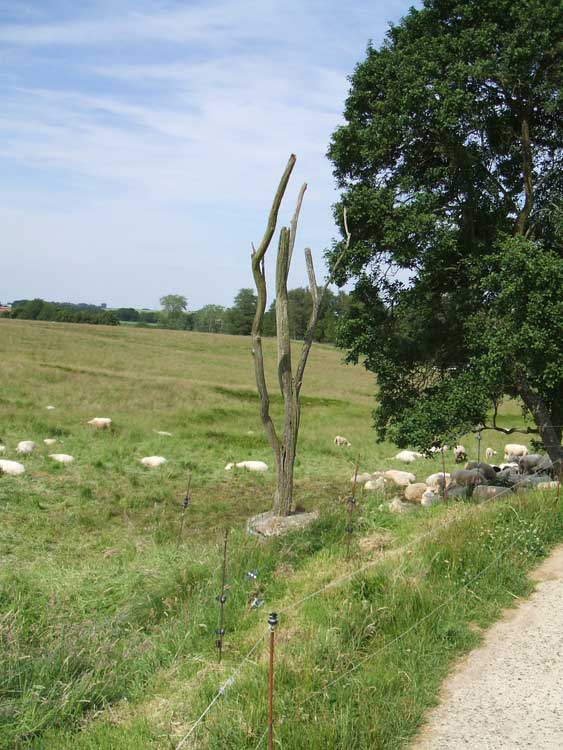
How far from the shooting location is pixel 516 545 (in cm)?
921

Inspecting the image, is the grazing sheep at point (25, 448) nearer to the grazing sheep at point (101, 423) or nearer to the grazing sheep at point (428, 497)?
the grazing sheep at point (101, 423)

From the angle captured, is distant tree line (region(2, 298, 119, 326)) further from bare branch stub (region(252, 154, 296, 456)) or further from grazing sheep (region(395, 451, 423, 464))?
bare branch stub (region(252, 154, 296, 456))

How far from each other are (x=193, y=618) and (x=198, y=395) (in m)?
28.7

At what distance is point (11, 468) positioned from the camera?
17719mm

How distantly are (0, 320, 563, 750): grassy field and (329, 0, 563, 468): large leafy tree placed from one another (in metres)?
2.90

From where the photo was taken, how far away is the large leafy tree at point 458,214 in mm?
12953

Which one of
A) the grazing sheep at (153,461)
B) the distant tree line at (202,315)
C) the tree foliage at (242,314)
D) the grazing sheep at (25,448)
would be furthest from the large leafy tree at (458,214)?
the tree foliage at (242,314)

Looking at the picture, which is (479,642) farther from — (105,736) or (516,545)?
(105,736)

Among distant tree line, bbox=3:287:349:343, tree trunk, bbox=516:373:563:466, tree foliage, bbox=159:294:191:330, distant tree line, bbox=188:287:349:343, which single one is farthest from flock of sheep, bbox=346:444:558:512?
tree foliage, bbox=159:294:191:330

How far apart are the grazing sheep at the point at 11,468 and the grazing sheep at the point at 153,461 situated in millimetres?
3645

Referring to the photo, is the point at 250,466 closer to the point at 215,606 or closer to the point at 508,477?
the point at 508,477

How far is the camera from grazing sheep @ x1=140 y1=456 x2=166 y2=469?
67.0 ft

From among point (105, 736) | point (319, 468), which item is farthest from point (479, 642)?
point (319, 468)

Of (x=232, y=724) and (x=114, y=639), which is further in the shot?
(x=114, y=639)
